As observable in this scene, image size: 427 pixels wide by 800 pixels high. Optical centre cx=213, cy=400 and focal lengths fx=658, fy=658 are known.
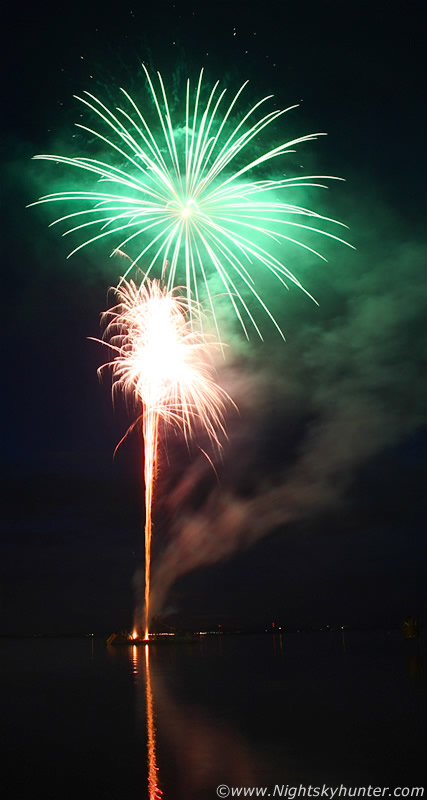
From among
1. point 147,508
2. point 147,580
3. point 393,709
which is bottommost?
point 393,709

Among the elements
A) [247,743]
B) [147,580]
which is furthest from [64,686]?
[247,743]

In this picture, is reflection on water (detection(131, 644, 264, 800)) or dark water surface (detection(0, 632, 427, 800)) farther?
dark water surface (detection(0, 632, 427, 800))

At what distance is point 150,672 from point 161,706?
24.4 meters

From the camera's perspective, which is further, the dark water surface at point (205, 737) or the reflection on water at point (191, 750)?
the dark water surface at point (205, 737)

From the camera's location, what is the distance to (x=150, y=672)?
53625mm

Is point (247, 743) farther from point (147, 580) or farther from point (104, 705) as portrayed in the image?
point (147, 580)

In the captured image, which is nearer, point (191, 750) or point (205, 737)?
point (191, 750)

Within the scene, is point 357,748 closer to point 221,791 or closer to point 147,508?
point 221,791

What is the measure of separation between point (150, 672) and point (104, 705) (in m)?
23.4

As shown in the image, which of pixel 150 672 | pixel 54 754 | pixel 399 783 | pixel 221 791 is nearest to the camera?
pixel 221 791

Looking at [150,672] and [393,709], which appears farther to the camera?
[150,672]

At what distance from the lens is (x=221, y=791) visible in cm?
1498

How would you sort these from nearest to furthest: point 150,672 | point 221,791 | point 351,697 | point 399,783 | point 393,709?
point 221,791 < point 399,783 < point 393,709 < point 351,697 < point 150,672

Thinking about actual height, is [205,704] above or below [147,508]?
below
